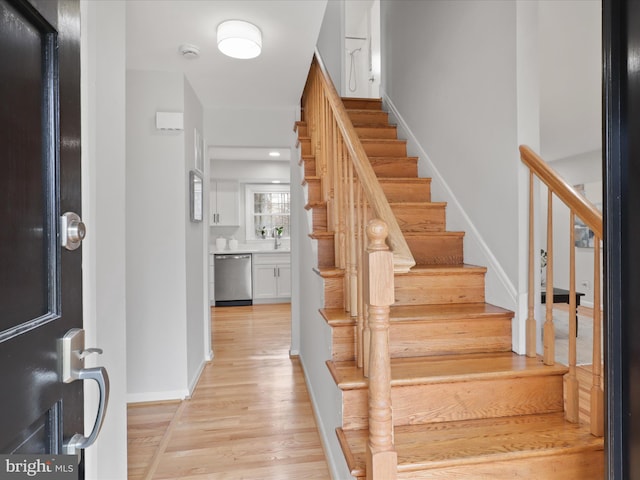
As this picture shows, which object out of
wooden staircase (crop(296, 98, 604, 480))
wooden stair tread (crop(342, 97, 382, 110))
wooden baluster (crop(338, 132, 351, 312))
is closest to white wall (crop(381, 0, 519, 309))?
wooden staircase (crop(296, 98, 604, 480))

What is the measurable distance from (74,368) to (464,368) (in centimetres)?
147

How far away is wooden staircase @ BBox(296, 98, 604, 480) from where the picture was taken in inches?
51.5

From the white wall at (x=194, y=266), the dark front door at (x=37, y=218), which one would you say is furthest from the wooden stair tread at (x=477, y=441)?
the white wall at (x=194, y=266)

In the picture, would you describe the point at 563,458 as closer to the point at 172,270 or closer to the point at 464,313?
the point at 464,313

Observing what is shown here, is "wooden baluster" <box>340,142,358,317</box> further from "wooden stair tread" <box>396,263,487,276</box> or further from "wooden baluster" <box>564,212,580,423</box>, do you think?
"wooden baluster" <box>564,212,580,423</box>

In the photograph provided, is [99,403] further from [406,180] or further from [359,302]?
[406,180]

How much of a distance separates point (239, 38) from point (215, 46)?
32cm

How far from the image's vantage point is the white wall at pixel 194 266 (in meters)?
2.83

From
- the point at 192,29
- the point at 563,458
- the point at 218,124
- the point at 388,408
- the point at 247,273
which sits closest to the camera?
the point at 388,408

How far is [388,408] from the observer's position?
119 cm

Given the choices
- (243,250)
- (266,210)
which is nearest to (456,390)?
(243,250)

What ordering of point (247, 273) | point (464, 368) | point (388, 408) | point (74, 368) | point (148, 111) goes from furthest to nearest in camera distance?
point (247, 273) → point (148, 111) → point (464, 368) → point (388, 408) → point (74, 368)

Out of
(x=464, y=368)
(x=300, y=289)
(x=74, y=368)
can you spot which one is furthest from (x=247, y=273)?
(x=74, y=368)

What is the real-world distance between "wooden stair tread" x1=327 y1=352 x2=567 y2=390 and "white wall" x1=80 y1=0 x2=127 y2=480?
33.5 inches
